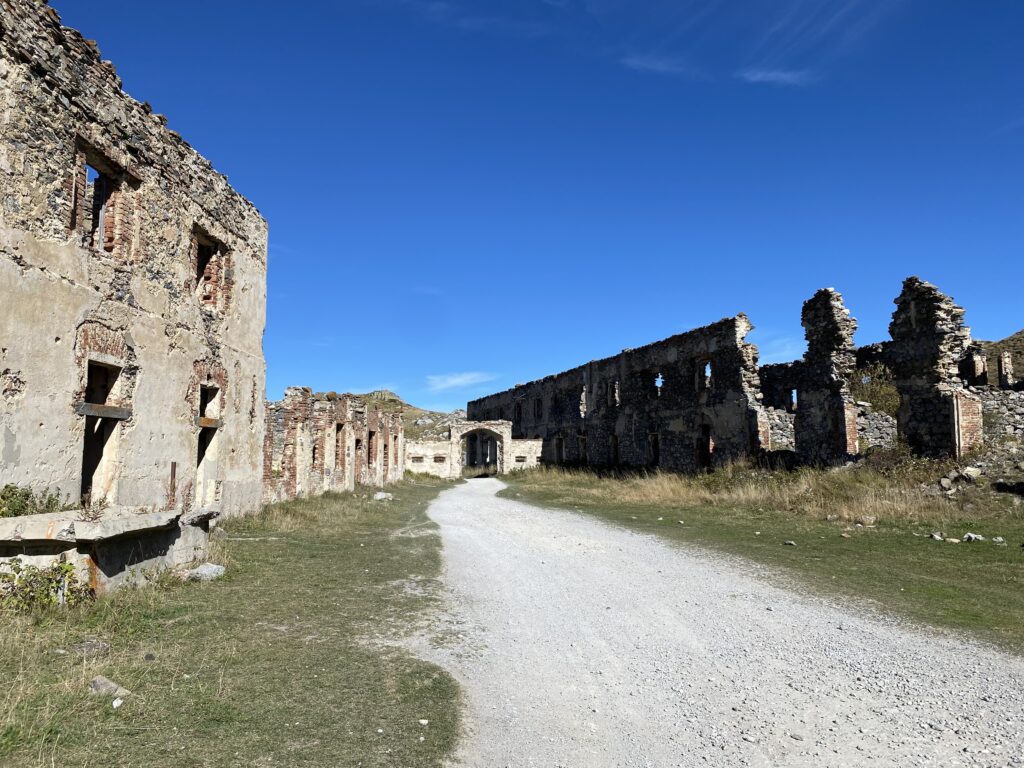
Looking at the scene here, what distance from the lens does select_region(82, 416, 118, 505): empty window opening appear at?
9.43m

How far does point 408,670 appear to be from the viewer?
492 cm

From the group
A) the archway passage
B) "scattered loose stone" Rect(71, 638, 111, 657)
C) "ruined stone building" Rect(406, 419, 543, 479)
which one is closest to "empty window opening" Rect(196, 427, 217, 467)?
"scattered loose stone" Rect(71, 638, 111, 657)

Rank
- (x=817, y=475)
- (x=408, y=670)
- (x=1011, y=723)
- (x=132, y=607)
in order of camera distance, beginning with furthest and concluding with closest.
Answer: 1. (x=817, y=475)
2. (x=132, y=607)
3. (x=408, y=670)
4. (x=1011, y=723)

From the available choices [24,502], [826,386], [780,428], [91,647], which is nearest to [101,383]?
[24,502]

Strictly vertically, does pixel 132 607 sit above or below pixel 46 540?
below

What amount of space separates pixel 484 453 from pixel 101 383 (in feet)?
131

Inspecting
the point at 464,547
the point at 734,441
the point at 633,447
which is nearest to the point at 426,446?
the point at 633,447

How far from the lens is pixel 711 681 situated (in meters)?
4.73

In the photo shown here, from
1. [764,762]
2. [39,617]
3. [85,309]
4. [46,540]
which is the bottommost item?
[764,762]

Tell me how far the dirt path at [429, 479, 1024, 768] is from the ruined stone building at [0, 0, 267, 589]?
5.09 meters

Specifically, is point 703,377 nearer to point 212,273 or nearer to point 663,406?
point 663,406

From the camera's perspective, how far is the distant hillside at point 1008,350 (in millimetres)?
31344

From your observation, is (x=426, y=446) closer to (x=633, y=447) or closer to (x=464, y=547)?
(x=633, y=447)

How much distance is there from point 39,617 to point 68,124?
6242 mm
